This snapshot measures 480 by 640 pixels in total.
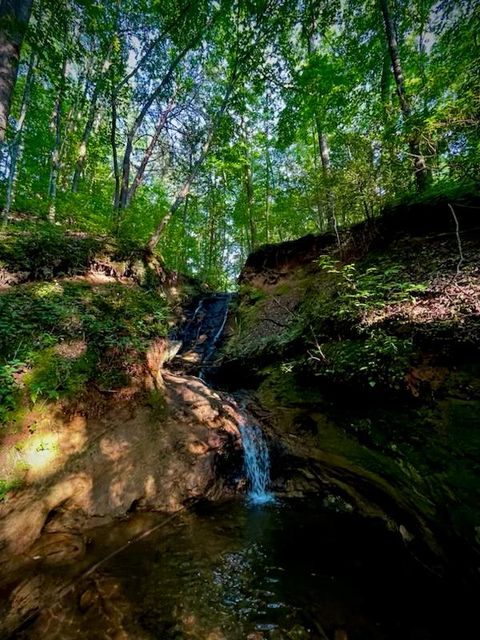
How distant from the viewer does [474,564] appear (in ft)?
8.90

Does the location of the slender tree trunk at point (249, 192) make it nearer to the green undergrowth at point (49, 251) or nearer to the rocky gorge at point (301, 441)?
the green undergrowth at point (49, 251)

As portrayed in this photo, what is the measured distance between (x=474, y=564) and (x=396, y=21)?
49.2 feet

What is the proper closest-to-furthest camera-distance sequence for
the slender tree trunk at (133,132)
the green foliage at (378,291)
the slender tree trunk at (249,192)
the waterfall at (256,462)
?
1. the green foliage at (378,291)
2. the waterfall at (256,462)
3. the slender tree trunk at (133,132)
4. the slender tree trunk at (249,192)

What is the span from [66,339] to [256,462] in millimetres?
4140

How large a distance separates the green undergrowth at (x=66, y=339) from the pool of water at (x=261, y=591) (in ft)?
7.15

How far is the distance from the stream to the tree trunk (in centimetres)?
552

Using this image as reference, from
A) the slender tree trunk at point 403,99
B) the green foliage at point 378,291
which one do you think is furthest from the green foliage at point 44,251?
the slender tree trunk at point 403,99

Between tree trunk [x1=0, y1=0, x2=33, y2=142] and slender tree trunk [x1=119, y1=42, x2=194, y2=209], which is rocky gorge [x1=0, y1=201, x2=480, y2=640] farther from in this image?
slender tree trunk [x1=119, y1=42, x2=194, y2=209]

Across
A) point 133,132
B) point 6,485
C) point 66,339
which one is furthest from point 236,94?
point 6,485

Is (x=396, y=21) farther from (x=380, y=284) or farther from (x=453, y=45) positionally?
(x=380, y=284)

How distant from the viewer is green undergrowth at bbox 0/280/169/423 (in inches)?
157

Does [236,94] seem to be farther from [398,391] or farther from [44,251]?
[398,391]

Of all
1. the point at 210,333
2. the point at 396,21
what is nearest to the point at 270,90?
the point at 396,21

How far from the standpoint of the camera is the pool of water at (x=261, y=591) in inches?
102
